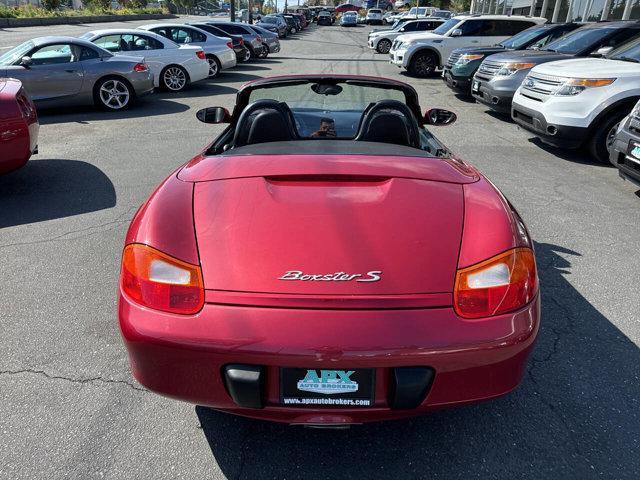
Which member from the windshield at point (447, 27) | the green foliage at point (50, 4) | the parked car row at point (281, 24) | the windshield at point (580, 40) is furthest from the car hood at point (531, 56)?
the green foliage at point (50, 4)

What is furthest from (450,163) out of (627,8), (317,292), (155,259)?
(627,8)

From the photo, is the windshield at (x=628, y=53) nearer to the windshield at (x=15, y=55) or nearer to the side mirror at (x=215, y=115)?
the side mirror at (x=215, y=115)

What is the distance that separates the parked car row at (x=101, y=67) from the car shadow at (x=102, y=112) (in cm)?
24

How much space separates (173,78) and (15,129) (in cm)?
774

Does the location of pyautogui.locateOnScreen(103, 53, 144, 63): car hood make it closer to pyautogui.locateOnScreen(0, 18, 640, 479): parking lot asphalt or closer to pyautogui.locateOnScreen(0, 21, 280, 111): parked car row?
pyautogui.locateOnScreen(0, 21, 280, 111): parked car row

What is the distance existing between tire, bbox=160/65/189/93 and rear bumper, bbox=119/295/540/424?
11.3 m

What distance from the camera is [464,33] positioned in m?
14.8

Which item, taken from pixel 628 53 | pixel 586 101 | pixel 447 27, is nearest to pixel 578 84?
pixel 586 101

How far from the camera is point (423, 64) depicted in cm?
1534

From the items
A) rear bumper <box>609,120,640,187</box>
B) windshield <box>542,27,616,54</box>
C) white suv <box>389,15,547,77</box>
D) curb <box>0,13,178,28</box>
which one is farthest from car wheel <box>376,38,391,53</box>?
curb <box>0,13,178,28</box>

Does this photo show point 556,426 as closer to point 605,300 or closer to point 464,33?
point 605,300

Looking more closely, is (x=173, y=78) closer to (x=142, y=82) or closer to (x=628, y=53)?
(x=142, y=82)

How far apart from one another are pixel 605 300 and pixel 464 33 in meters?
13.6

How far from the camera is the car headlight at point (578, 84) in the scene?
20.5ft
